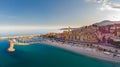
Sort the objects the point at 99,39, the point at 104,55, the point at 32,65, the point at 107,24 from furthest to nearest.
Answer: the point at 107,24, the point at 99,39, the point at 104,55, the point at 32,65

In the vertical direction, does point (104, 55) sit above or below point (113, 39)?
below

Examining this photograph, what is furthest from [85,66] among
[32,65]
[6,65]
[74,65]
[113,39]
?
[113,39]

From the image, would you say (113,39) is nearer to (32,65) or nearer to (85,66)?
(85,66)

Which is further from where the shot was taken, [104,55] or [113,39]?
[113,39]

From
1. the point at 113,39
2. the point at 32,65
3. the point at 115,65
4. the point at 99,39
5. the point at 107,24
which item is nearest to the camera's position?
the point at 115,65

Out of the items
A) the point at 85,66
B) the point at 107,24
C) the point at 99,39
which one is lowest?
the point at 85,66

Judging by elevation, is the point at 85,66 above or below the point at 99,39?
below

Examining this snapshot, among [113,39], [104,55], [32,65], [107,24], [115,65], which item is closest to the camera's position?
[115,65]

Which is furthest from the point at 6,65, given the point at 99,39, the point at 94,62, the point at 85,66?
the point at 99,39

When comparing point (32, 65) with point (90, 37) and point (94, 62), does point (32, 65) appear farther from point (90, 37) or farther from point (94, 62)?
Answer: point (90, 37)
